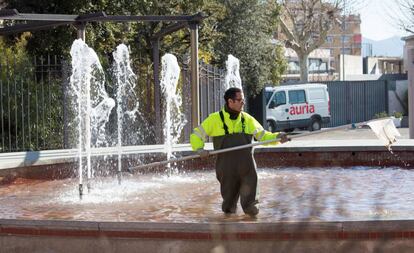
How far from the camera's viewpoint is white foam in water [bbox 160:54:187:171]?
18.0 metres

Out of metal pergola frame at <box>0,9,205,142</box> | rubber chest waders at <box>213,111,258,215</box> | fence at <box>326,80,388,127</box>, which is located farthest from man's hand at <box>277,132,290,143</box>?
fence at <box>326,80,388,127</box>

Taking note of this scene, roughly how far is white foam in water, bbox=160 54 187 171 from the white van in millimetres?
15241

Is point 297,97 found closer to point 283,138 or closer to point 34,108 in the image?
point 34,108

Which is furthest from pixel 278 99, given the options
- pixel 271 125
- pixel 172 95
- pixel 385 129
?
pixel 385 129

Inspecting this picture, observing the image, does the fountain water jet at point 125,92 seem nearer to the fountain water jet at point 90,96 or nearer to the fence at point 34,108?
the fountain water jet at point 90,96

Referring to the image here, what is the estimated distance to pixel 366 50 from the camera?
93000 mm

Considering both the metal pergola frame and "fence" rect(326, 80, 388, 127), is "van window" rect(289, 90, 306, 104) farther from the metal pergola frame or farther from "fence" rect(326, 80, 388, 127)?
the metal pergola frame

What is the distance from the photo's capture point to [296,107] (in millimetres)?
34281

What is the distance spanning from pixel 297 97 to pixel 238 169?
2677cm

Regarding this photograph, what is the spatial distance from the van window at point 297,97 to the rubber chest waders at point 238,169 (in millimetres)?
26197

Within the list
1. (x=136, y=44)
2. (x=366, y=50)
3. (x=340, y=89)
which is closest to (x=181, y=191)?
(x=136, y=44)

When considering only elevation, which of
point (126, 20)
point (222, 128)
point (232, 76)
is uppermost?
point (126, 20)

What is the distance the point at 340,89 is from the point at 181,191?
3080 cm

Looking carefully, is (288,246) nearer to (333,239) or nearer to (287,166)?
(333,239)
